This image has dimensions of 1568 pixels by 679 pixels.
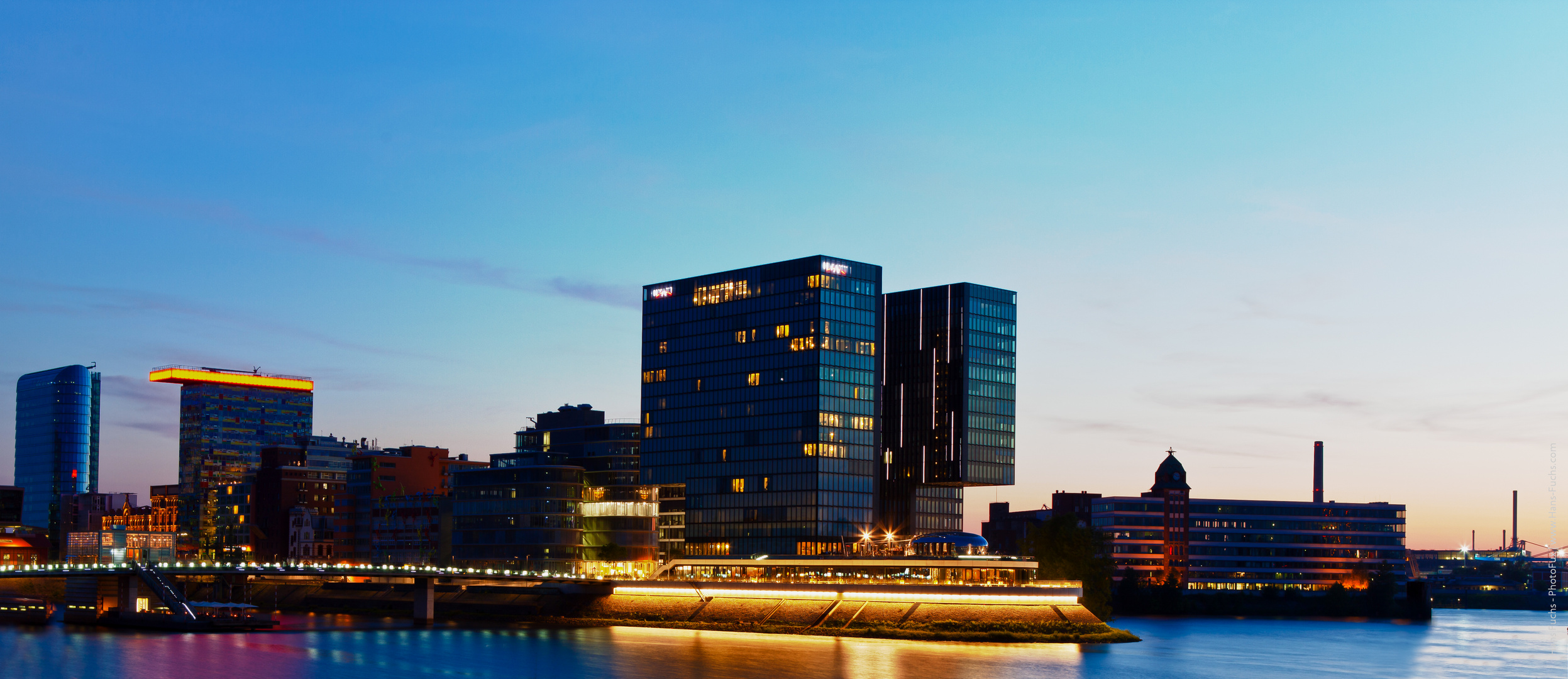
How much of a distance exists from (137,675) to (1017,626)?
90374 millimetres

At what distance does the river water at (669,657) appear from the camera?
430ft

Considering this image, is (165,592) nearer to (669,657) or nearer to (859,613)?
(669,657)

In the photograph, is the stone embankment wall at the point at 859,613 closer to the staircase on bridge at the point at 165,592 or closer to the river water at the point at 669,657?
the river water at the point at 669,657

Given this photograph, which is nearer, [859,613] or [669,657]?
[669,657]

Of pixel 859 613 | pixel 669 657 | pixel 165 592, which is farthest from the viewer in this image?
pixel 165 592

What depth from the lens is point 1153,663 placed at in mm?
147000

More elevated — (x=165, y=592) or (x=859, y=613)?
(x=165, y=592)

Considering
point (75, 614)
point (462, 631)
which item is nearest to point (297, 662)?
point (462, 631)

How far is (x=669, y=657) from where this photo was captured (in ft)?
481

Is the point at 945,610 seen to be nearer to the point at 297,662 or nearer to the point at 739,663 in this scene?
the point at 739,663

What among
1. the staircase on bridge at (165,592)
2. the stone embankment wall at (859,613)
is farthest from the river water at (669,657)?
the staircase on bridge at (165,592)

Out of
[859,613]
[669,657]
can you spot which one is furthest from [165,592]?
[859,613]

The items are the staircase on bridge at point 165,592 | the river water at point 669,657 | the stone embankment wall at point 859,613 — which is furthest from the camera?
the staircase on bridge at point 165,592

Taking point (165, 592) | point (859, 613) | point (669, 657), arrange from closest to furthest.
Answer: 1. point (669, 657)
2. point (859, 613)
3. point (165, 592)
